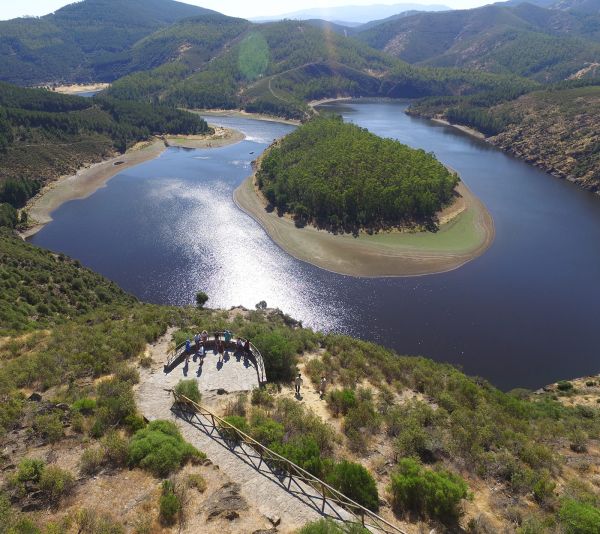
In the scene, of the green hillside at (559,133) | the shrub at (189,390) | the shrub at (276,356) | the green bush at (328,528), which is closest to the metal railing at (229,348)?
the shrub at (276,356)

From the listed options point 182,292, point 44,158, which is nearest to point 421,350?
point 182,292

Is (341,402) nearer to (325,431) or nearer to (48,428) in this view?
(325,431)

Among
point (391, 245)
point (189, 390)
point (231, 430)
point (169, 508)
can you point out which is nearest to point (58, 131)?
point (391, 245)

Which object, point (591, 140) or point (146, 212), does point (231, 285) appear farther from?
point (591, 140)

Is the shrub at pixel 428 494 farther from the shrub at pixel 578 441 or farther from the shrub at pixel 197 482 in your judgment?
the shrub at pixel 578 441

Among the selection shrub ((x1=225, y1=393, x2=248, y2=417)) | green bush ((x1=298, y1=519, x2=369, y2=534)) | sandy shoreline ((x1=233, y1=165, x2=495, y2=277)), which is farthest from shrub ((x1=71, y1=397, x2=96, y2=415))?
sandy shoreline ((x1=233, y1=165, x2=495, y2=277))
